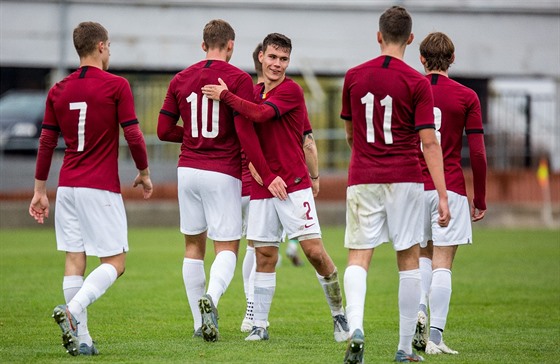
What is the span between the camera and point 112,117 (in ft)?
26.9

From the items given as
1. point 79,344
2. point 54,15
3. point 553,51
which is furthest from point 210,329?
point 553,51

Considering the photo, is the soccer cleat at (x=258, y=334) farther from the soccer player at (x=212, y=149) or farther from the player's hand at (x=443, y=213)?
the player's hand at (x=443, y=213)

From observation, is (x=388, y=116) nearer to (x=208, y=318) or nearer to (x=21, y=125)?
(x=208, y=318)

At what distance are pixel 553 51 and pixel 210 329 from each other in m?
23.1

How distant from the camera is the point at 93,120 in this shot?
817 cm

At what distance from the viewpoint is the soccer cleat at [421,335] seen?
27.9 feet

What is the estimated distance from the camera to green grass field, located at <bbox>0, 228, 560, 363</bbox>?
8.26 meters

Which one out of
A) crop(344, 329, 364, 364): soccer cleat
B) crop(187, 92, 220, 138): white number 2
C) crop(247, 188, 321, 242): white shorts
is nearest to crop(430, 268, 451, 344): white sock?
crop(247, 188, 321, 242): white shorts

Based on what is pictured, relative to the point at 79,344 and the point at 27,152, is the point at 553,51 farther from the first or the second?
the point at 79,344

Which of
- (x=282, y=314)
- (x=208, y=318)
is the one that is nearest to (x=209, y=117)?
(x=208, y=318)

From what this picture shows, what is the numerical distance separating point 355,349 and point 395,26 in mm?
2149

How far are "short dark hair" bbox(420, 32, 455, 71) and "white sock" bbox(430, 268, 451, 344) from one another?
156 cm

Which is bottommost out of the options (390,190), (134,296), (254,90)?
(134,296)

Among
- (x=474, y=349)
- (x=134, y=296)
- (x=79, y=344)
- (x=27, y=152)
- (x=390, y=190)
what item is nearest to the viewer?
(x=390, y=190)
